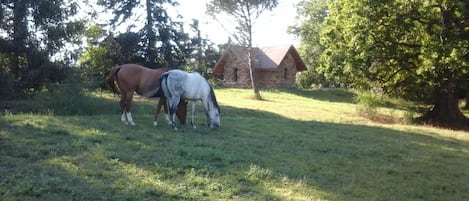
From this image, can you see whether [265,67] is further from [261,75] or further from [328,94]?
[328,94]

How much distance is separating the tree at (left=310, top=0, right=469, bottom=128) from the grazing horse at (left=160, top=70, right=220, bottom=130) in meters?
9.03

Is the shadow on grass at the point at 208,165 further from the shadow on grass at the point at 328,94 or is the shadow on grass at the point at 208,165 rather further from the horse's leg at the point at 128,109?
the shadow on grass at the point at 328,94

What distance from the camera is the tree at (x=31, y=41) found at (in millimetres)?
15539

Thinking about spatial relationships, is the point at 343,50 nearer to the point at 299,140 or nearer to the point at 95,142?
the point at 299,140

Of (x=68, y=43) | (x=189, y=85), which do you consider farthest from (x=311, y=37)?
(x=189, y=85)

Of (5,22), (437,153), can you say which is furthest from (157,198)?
(5,22)

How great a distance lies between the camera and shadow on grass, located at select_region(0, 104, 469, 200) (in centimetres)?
590

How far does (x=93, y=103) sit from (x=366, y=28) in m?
11.4

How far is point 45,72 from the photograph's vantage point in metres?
15.7

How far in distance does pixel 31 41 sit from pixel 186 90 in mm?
7634

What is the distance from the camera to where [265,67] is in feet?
137

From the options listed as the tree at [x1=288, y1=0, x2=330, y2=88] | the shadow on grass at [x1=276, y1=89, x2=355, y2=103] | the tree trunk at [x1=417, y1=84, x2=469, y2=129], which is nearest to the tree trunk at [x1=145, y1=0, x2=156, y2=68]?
the tree trunk at [x1=417, y1=84, x2=469, y2=129]

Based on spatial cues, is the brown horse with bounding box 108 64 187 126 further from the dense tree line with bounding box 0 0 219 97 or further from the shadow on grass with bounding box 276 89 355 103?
the shadow on grass with bounding box 276 89 355 103

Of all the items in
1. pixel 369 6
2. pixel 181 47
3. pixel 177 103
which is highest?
pixel 369 6
